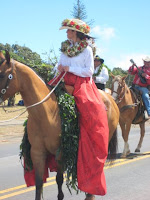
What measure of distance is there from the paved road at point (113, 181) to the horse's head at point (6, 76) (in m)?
2.08

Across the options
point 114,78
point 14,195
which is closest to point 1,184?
point 14,195

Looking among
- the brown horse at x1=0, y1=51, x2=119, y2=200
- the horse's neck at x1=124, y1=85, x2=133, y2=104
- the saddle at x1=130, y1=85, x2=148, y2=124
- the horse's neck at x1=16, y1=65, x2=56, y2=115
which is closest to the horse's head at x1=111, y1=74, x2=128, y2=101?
the horse's neck at x1=124, y1=85, x2=133, y2=104

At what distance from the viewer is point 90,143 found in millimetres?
4176

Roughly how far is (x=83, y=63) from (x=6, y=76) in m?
1.21

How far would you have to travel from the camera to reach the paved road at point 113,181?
5055mm

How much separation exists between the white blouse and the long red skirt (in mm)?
165

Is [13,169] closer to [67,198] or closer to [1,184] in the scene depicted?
[1,184]

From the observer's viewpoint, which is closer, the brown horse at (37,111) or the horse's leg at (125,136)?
the brown horse at (37,111)

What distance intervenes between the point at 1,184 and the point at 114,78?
4.75 meters

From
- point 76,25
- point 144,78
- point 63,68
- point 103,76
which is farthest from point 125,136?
point 76,25

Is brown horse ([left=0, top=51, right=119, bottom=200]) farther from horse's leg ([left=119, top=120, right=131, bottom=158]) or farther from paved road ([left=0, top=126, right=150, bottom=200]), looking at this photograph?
horse's leg ([left=119, top=120, right=131, bottom=158])

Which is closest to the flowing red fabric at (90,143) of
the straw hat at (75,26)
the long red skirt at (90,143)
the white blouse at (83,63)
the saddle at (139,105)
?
the long red skirt at (90,143)

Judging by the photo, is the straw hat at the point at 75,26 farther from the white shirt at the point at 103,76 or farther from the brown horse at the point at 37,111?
the white shirt at the point at 103,76

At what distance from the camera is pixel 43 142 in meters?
4.01
